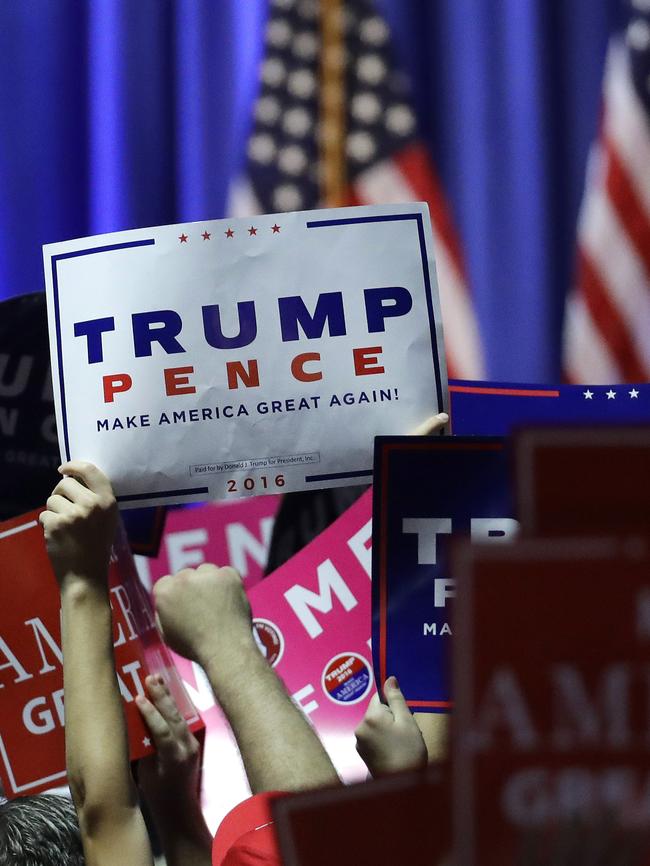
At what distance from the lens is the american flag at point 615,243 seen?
2574 mm

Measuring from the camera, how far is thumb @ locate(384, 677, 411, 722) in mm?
1004

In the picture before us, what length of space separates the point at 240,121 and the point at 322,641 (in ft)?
5.38

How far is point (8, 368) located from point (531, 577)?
Answer: 3.31 ft

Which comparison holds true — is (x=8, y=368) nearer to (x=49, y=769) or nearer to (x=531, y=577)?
(x=49, y=769)

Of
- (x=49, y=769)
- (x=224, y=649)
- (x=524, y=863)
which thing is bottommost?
(x=49, y=769)

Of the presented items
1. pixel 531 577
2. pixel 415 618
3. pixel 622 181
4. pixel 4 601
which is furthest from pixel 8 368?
pixel 622 181

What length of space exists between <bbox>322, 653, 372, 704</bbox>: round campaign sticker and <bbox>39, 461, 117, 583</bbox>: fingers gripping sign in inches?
13.4

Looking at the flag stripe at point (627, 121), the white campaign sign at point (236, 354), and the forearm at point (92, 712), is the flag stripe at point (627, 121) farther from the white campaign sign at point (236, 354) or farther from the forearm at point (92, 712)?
the forearm at point (92, 712)

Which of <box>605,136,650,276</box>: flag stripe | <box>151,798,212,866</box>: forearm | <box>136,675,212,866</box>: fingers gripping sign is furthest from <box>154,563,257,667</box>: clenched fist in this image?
<box>605,136,650,276</box>: flag stripe

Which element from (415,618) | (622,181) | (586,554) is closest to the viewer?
(586,554)

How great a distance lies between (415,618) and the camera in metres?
1.04

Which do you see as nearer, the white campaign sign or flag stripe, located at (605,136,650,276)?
the white campaign sign

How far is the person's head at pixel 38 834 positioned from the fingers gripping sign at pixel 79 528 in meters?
0.26

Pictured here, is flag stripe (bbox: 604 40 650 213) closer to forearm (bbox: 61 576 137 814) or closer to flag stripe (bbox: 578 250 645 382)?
flag stripe (bbox: 578 250 645 382)
